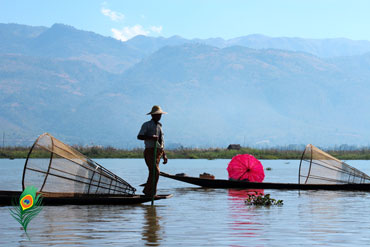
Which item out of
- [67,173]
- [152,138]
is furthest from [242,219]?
[67,173]

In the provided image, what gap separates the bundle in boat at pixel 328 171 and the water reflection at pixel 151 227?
711cm

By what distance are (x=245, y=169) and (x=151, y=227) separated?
10.1m

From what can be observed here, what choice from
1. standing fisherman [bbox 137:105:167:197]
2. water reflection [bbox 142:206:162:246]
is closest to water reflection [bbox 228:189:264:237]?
water reflection [bbox 142:206:162:246]

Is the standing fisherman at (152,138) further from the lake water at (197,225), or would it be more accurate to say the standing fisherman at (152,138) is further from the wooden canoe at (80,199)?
the lake water at (197,225)

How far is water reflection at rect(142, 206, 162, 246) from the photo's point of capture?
34.2 feet

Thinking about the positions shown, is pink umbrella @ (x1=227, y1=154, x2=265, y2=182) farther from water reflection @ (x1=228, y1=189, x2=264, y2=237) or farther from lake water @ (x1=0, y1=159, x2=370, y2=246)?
lake water @ (x1=0, y1=159, x2=370, y2=246)

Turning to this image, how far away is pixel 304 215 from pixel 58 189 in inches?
200

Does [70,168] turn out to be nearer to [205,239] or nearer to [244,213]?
[244,213]

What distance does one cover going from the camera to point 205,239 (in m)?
10.5

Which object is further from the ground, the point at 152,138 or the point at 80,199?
the point at 152,138

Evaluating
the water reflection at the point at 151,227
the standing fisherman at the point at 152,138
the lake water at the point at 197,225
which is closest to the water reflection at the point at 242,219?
the lake water at the point at 197,225

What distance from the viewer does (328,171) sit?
21266 millimetres

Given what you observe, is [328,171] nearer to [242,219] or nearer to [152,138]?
[152,138]

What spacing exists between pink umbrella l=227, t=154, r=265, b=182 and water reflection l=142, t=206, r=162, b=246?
688 cm
